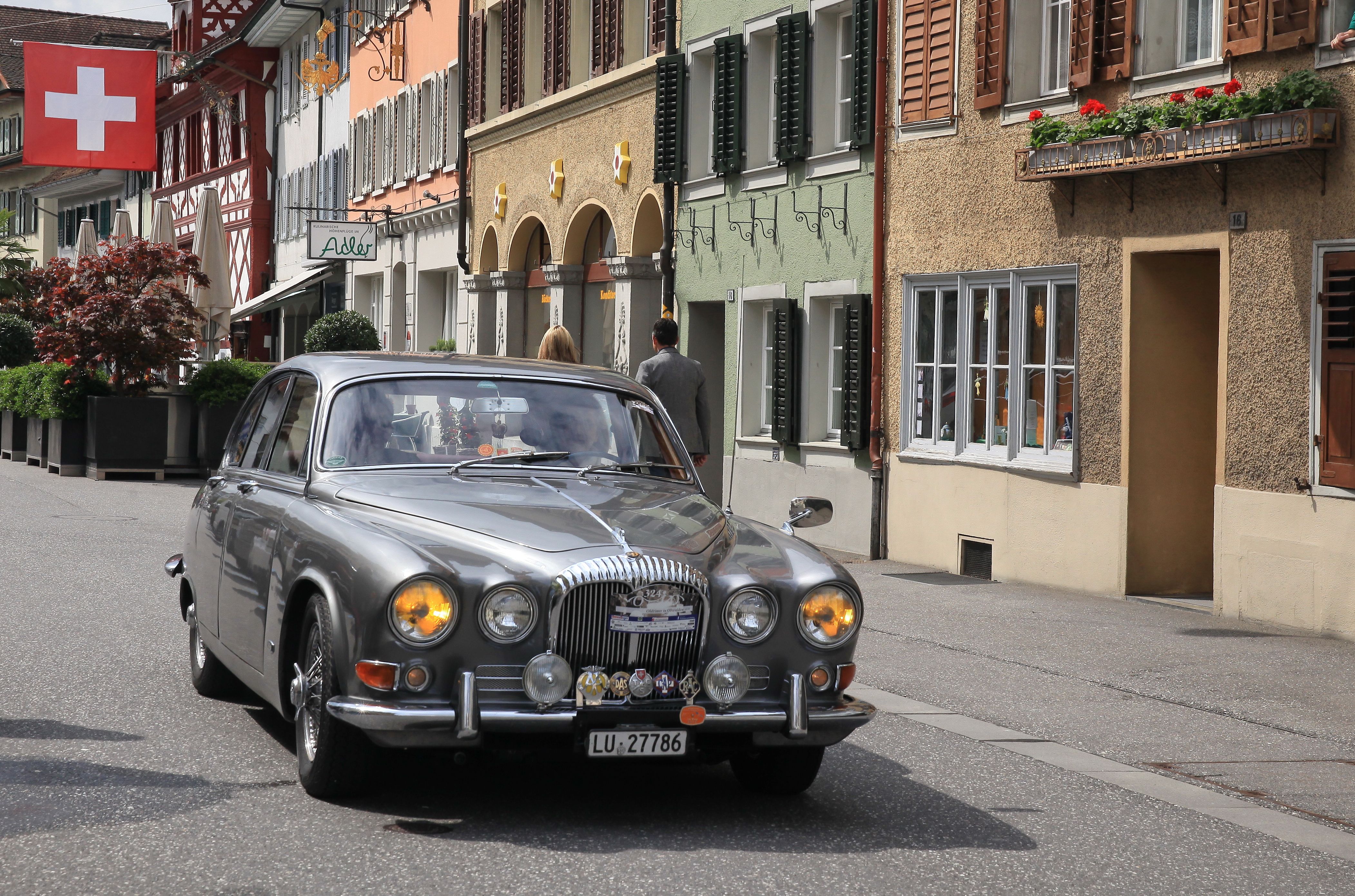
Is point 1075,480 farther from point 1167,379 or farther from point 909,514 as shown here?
point 909,514

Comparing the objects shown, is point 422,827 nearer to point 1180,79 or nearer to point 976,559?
point 1180,79

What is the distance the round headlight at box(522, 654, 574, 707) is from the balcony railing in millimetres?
7505

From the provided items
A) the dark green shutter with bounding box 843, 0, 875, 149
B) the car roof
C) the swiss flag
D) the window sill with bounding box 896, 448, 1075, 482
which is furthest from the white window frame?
the swiss flag

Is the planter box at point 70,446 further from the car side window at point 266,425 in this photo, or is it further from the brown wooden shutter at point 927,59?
the car side window at point 266,425

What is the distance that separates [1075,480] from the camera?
13.8m

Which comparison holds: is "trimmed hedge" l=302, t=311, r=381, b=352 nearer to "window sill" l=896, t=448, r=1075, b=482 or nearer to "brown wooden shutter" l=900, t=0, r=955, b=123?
"brown wooden shutter" l=900, t=0, r=955, b=123

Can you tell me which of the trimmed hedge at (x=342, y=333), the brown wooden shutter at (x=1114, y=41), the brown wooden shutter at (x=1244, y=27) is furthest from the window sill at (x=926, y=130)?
the trimmed hedge at (x=342, y=333)

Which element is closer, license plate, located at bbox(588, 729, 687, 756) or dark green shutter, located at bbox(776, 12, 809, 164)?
license plate, located at bbox(588, 729, 687, 756)

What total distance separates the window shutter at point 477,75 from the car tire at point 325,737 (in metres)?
23.5

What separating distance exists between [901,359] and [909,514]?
138 centimetres

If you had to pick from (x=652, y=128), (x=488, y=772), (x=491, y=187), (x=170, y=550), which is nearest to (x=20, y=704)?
(x=488, y=772)

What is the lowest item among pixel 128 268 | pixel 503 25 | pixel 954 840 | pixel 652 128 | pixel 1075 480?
pixel 954 840

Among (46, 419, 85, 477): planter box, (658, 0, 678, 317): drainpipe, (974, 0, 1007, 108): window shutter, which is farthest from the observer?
(46, 419, 85, 477): planter box

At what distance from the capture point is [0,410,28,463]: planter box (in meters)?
28.3
